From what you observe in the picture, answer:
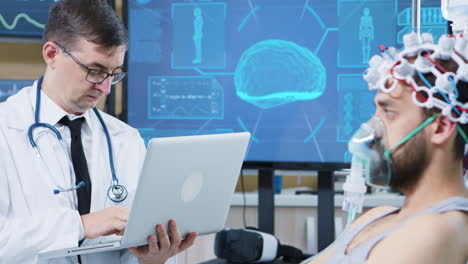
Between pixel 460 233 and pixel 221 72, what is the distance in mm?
1469

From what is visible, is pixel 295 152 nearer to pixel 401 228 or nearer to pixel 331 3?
pixel 331 3

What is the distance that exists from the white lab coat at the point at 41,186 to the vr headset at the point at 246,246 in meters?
0.35

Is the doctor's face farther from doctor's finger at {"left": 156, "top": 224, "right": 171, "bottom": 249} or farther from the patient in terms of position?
the patient

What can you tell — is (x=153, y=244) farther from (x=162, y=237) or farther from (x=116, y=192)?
(x=116, y=192)

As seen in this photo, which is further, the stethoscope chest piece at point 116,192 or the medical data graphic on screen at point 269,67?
the medical data graphic on screen at point 269,67

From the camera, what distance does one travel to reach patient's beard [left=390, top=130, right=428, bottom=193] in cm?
111

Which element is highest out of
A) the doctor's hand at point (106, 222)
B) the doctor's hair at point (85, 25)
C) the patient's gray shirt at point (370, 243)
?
the doctor's hair at point (85, 25)

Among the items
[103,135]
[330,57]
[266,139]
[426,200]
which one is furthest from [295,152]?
[426,200]

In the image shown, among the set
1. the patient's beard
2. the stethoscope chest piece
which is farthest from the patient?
the stethoscope chest piece

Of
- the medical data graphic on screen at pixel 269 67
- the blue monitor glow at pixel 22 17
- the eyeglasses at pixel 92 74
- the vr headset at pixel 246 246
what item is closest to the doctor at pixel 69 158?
the eyeglasses at pixel 92 74

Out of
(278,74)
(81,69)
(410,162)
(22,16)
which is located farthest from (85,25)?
(410,162)

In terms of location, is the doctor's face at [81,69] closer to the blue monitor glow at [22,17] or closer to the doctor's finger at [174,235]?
the doctor's finger at [174,235]

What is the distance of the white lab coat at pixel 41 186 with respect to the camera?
1.68 m

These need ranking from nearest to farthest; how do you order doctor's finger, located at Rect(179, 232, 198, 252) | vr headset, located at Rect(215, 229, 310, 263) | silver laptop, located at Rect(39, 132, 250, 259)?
silver laptop, located at Rect(39, 132, 250, 259) < doctor's finger, located at Rect(179, 232, 198, 252) < vr headset, located at Rect(215, 229, 310, 263)
